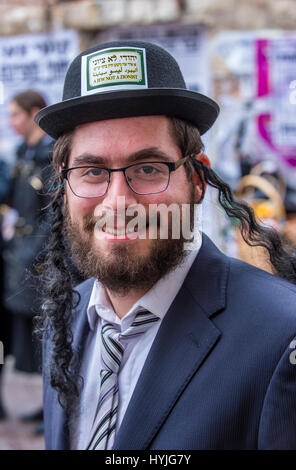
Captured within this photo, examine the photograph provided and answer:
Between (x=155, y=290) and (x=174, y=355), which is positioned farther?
(x=155, y=290)

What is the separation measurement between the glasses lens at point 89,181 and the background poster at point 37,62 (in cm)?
454

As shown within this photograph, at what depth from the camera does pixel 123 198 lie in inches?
61.2

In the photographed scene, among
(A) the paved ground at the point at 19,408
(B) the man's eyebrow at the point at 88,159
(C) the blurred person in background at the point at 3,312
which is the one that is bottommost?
(A) the paved ground at the point at 19,408

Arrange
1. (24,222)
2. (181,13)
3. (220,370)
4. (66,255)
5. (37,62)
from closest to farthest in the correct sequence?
(220,370)
(66,255)
(24,222)
(181,13)
(37,62)

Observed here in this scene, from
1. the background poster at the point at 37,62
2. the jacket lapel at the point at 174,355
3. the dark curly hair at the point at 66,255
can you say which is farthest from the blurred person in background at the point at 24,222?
the jacket lapel at the point at 174,355

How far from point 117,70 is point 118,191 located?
351 mm

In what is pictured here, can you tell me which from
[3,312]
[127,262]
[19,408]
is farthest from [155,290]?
[19,408]

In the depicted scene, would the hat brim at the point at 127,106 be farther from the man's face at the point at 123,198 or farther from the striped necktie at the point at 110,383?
the striped necktie at the point at 110,383

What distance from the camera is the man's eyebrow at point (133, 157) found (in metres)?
1.57

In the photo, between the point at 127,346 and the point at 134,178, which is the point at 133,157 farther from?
the point at 127,346

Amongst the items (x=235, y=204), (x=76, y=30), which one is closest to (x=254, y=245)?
(x=235, y=204)

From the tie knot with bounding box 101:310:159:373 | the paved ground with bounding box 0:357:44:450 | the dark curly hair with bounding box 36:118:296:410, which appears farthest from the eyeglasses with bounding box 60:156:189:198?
the paved ground with bounding box 0:357:44:450

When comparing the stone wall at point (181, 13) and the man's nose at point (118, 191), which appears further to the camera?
the stone wall at point (181, 13)

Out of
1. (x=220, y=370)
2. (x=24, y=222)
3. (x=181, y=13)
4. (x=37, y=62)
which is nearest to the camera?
(x=220, y=370)
